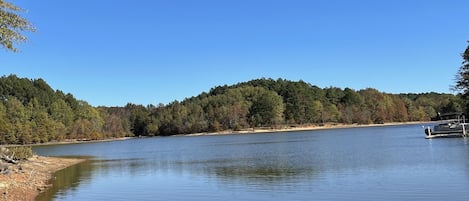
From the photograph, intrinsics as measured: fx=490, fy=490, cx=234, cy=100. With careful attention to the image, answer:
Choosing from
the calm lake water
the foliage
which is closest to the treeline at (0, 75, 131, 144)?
the foliage

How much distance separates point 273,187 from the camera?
74.8 feet

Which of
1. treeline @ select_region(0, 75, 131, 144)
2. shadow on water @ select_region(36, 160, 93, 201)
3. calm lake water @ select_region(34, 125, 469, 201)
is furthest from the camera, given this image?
treeline @ select_region(0, 75, 131, 144)

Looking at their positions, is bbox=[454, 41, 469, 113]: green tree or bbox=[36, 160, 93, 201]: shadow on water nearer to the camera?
bbox=[36, 160, 93, 201]: shadow on water

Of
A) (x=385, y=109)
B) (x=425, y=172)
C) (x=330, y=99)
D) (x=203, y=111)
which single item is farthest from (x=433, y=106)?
(x=425, y=172)

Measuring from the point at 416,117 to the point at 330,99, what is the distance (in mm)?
31503

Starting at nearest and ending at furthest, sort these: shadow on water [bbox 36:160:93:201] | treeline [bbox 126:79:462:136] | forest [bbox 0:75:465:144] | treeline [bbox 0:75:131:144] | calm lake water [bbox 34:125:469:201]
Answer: calm lake water [bbox 34:125:469:201], shadow on water [bbox 36:160:93:201], treeline [bbox 0:75:131:144], forest [bbox 0:75:465:144], treeline [bbox 126:79:462:136]

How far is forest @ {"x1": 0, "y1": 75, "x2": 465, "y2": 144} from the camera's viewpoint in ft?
487

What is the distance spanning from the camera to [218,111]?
164 metres

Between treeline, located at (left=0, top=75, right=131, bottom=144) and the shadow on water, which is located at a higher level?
treeline, located at (left=0, top=75, right=131, bottom=144)

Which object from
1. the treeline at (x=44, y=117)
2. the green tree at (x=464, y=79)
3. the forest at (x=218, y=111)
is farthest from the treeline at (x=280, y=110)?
the green tree at (x=464, y=79)

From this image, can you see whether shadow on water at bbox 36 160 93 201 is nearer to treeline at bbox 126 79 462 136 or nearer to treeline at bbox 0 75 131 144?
treeline at bbox 0 75 131 144

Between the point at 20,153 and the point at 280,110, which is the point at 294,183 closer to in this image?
the point at 20,153

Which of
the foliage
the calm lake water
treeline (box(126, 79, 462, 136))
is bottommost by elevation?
the calm lake water

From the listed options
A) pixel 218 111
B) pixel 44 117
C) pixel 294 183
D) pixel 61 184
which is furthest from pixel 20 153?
pixel 218 111
